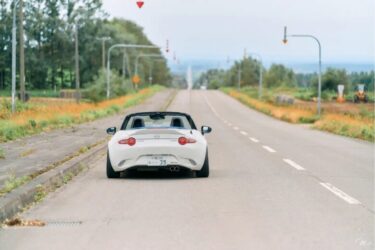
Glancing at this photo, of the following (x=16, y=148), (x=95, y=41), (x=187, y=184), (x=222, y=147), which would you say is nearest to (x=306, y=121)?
(x=222, y=147)

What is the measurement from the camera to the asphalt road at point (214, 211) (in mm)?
7426

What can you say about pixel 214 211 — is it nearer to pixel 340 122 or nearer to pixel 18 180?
pixel 18 180

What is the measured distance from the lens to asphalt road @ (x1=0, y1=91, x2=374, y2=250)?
743 centimetres

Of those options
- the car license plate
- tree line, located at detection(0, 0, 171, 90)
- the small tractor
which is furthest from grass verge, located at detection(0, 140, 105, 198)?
tree line, located at detection(0, 0, 171, 90)

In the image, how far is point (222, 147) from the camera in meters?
22.0

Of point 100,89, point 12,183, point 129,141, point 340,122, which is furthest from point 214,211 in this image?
point 100,89

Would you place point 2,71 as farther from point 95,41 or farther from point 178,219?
point 178,219

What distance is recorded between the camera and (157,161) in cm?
1286

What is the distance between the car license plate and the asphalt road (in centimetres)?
32

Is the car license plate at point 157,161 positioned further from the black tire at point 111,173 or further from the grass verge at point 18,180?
the grass verge at point 18,180

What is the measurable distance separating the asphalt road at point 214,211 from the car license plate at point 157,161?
0.32m

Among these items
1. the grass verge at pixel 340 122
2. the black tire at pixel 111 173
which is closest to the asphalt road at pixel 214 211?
the black tire at pixel 111 173

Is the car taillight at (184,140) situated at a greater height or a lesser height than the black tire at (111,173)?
greater

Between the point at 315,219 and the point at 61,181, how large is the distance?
17.4 feet
